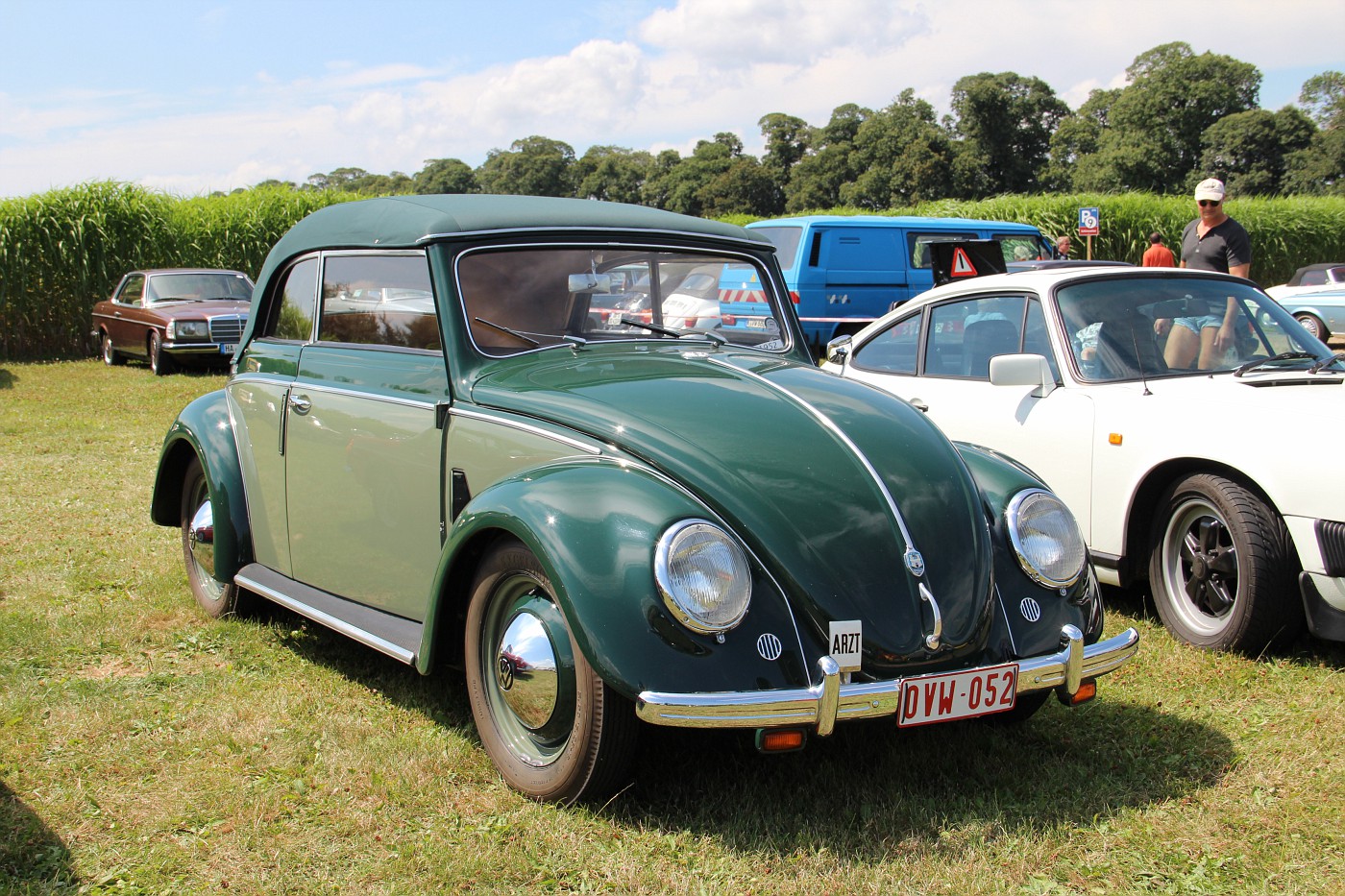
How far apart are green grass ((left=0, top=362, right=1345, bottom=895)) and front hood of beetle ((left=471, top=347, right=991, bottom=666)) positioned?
539 mm

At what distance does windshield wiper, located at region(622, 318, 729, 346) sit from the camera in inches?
162

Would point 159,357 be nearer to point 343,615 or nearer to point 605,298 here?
point 343,615

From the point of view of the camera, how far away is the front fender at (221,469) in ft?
15.6

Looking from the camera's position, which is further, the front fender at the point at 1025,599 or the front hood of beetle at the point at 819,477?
the front fender at the point at 1025,599

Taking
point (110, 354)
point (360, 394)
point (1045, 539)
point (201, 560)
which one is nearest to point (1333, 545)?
point (1045, 539)

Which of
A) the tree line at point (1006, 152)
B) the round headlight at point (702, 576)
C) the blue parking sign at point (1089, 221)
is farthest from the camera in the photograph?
the tree line at point (1006, 152)

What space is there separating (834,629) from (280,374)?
9.40 feet

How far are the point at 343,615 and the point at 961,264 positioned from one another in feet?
33.6

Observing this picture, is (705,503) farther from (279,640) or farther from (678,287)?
(279,640)

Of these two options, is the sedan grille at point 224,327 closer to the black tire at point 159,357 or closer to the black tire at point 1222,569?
the black tire at point 159,357

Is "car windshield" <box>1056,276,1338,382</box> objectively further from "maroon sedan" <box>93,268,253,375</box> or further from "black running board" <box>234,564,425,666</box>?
"maroon sedan" <box>93,268,253,375</box>

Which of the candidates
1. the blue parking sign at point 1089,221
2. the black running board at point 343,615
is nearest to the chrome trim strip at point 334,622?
the black running board at point 343,615

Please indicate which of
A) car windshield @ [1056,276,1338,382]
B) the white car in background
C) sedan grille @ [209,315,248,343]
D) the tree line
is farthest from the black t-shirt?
the tree line

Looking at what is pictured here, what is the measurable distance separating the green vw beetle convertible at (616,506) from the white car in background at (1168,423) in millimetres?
1270
